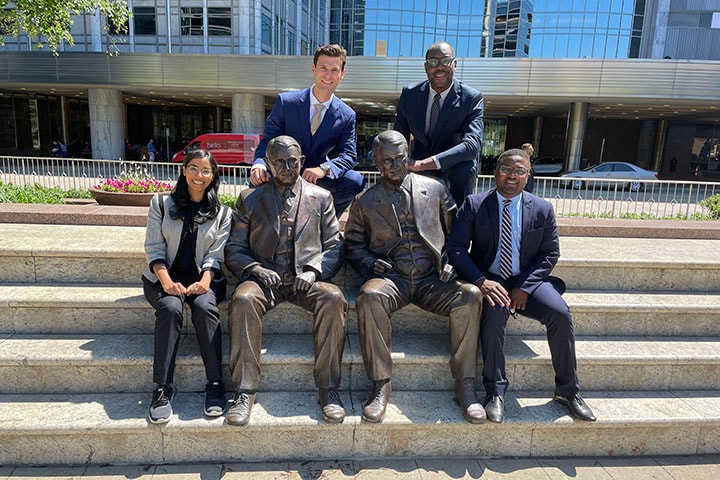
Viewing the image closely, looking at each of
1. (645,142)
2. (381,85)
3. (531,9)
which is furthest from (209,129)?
(645,142)

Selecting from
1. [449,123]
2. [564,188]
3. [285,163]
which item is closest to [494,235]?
[449,123]

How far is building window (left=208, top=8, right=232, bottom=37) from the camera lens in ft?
103

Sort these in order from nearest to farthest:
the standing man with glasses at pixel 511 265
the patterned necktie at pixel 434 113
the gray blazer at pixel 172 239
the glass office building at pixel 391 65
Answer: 1. the standing man with glasses at pixel 511 265
2. the gray blazer at pixel 172 239
3. the patterned necktie at pixel 434 113
4. the glass office building at pixel 391 65

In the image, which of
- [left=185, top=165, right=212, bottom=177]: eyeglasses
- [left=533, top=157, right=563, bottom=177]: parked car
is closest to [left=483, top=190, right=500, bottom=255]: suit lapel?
[left=185, top=165, right=212, bottom=177]: eyeglasses

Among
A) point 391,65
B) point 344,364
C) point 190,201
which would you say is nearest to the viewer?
point 344,364

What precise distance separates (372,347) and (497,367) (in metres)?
0.93

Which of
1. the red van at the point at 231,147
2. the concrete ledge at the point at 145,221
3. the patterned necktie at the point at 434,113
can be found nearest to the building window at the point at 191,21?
the red van at the point at 231,147

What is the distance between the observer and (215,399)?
335 cm

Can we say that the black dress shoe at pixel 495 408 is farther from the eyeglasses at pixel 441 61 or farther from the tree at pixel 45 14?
the tree at pixel 45 14

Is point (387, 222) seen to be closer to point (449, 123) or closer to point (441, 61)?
point (449, 123)

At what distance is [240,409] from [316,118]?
2.68m

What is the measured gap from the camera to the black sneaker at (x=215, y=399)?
10.7ft

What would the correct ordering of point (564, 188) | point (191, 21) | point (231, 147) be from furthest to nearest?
point (191, 21), point (231, 147), point (564, 188)

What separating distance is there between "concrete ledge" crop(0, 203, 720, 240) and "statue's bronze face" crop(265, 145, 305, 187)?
2.60m
